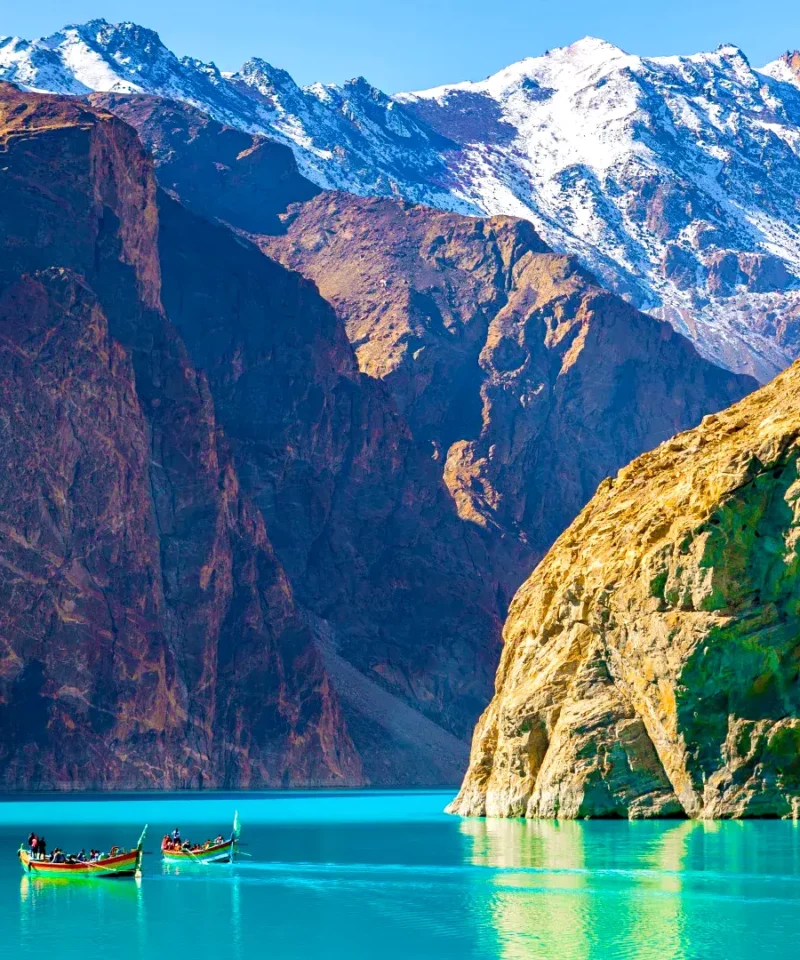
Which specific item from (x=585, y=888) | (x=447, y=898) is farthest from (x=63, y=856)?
(x=585, y=888)

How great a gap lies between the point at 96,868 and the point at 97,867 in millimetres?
104

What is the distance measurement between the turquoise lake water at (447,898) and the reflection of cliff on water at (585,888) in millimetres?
111

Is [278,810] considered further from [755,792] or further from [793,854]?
[793,854]

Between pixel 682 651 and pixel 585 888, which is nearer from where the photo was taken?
pixel 585 888

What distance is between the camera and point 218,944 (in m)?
65.9

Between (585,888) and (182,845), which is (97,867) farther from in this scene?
(585,888)

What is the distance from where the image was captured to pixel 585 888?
79.0m

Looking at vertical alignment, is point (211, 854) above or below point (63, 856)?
below

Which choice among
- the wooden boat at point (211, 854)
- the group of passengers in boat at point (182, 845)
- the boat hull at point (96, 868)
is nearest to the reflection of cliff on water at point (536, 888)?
the wooden boat at point (211, 854)

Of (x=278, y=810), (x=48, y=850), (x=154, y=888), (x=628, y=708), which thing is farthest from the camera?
(x=278, y=810)

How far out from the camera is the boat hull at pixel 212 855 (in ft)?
320

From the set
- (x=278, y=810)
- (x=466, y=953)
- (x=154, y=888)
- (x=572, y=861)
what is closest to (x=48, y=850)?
(x=154, y=888)

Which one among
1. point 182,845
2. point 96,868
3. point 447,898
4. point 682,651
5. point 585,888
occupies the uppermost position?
point 682,651

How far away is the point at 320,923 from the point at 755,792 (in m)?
41.0
